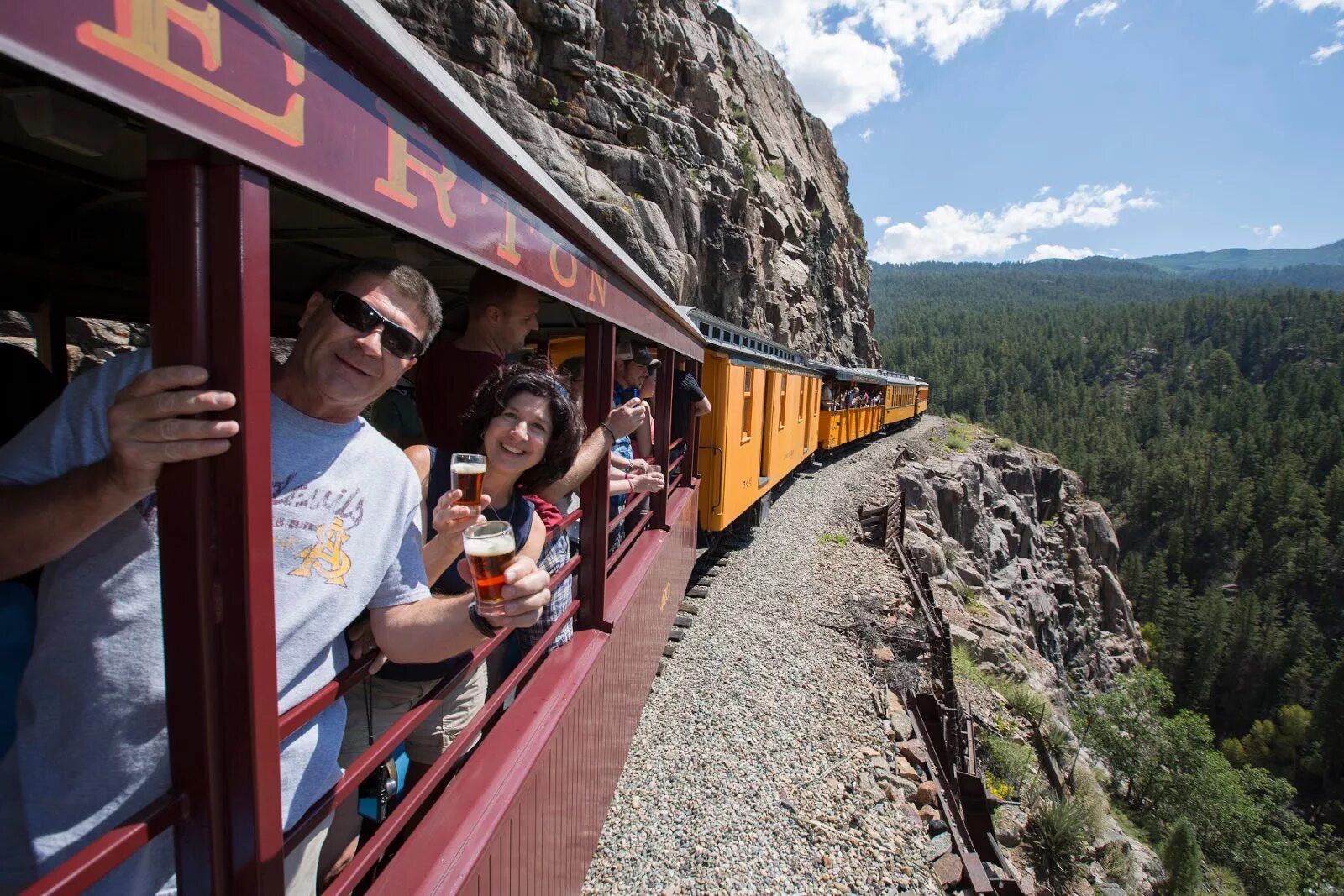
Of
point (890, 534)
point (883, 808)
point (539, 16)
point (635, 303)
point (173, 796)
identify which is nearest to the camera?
point (173, 796)

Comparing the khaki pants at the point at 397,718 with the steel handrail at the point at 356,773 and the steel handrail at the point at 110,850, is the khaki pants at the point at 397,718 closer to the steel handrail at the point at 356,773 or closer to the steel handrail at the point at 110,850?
the steel handrail at the point at 356,773

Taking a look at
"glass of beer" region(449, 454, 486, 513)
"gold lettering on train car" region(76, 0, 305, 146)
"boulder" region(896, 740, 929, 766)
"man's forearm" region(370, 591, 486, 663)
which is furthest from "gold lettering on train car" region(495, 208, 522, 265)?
"boulder" region(896, 740, 929, 766)

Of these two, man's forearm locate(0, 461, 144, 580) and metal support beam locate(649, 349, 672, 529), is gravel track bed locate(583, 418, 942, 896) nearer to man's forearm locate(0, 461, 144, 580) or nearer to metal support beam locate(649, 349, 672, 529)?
metal support beam locate(649, 349, 672, 529)

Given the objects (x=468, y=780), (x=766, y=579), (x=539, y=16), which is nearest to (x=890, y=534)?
(x=766, y=579)

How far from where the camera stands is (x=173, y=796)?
1.09m

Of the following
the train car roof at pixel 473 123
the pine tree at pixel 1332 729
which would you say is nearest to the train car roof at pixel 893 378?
the train car roof at pixel 473 123

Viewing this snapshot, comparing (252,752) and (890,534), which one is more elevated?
(252,752)

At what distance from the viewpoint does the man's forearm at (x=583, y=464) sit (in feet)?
8.69

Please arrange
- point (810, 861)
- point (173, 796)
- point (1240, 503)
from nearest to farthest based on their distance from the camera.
A: point (173, 796) → point (810, 861) → point (1240, 503)

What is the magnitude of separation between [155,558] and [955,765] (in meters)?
7.67

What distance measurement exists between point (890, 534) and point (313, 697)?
14.0 metres

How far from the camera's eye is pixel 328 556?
1452 millimetres

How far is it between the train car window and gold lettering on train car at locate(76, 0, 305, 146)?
8220mm

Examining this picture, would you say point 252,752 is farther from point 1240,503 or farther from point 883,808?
point 1240,503
